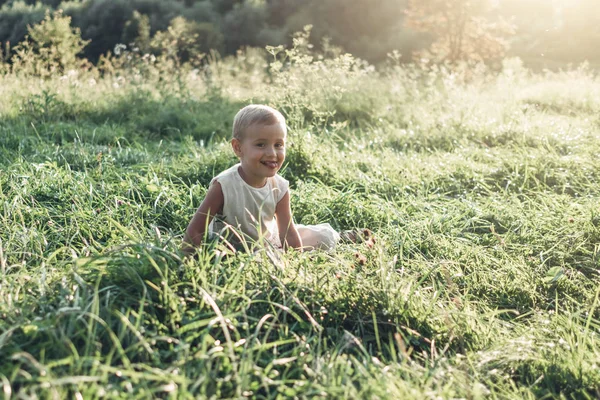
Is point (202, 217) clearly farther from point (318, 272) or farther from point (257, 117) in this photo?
point (318, 272)

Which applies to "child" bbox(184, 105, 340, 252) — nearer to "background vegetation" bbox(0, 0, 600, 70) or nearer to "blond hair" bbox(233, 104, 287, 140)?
"blond hair" bbox(233, 104, 287, 140)

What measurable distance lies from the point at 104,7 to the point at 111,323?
24.9 m

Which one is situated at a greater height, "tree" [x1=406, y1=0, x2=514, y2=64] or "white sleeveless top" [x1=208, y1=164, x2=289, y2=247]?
"tree" [x1=406, y1=0, x2=514, y2=64]

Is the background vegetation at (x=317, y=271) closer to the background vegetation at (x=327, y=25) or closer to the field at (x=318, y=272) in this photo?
the field at (x=318, y=272)

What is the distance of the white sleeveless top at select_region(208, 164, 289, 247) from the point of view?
10.0ft

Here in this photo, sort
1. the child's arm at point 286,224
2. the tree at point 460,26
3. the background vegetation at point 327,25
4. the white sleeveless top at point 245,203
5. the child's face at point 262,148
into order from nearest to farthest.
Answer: the child's face at point 262,148, the white sleeveless top at point 245,203, the child's arm at point 286,224, the tree at point 460,26, the background vegetation at point 327,25

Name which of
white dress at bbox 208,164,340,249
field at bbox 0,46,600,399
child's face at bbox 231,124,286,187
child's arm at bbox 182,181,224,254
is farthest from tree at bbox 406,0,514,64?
child's arm at bbox 182,181,224,254

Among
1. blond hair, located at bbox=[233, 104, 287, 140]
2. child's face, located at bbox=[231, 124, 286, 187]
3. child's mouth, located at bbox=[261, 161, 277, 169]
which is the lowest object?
child's mouth, located at bbox=[261, 161, 277, 169]

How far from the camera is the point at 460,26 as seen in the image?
15883mm

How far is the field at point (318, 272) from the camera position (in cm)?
183

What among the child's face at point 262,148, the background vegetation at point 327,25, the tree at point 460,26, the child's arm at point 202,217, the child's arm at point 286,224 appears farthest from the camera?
the background vegetation at point 327,25

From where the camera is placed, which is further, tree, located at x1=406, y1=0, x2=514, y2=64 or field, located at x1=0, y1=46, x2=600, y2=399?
tree, located at x1=406, y1=0, x2=514, y2=64

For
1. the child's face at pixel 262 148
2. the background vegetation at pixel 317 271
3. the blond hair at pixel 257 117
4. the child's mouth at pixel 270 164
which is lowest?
the background vegetation at pixel 317 271

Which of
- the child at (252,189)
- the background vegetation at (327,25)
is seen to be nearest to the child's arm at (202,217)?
the child at (252,189)
